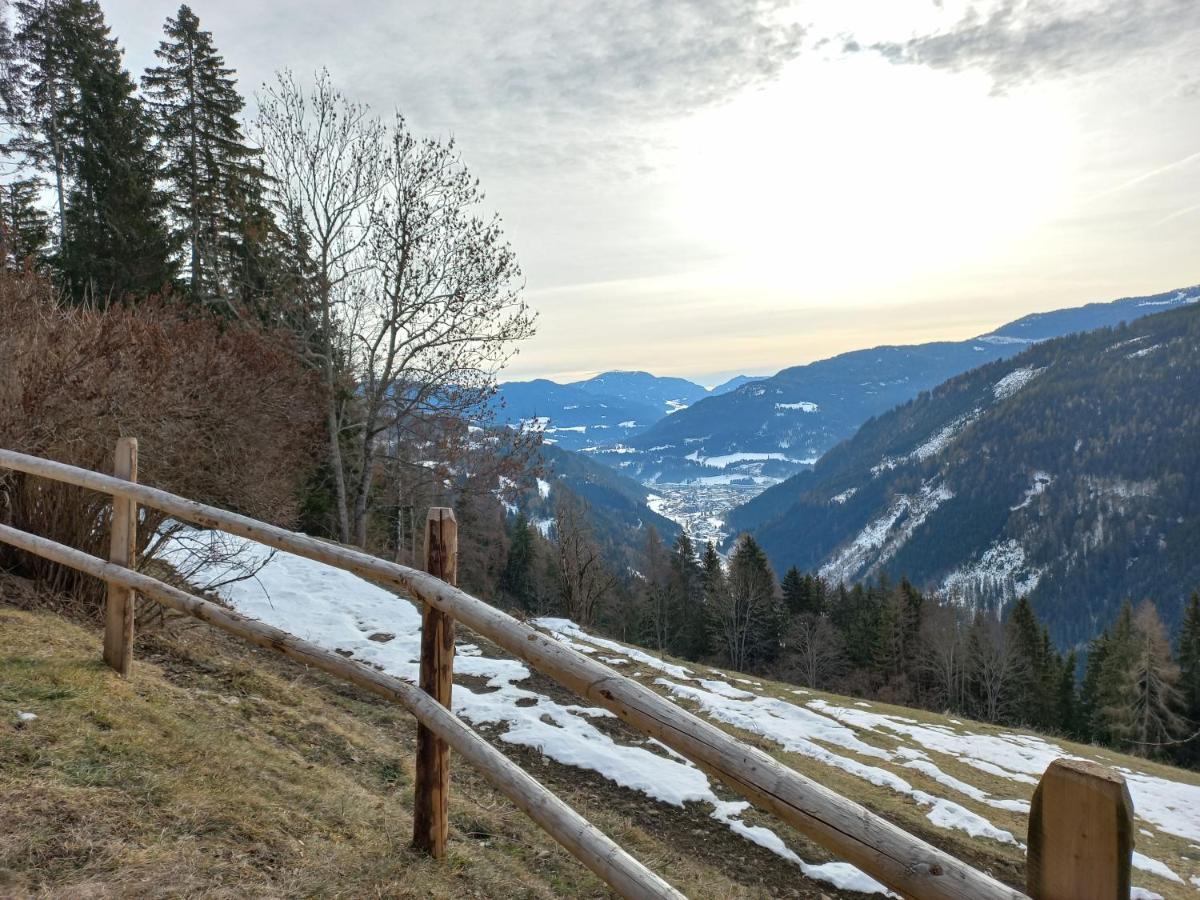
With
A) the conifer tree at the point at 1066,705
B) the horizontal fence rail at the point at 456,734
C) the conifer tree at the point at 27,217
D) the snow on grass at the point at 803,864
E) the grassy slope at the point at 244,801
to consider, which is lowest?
the conifer tree at the point at 1066,705

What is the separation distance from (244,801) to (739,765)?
272 cm

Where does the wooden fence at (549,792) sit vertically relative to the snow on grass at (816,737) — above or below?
above

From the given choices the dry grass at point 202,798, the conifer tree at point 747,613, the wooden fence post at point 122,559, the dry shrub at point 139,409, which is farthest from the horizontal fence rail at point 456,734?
the conifer tree at point 747,613

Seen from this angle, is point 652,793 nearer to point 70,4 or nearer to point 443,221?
point 443,221

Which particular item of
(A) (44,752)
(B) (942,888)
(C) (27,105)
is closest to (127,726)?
(A) (44,752)

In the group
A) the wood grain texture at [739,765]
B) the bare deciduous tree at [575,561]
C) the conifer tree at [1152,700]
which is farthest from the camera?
the conifer tree at [1152,700]

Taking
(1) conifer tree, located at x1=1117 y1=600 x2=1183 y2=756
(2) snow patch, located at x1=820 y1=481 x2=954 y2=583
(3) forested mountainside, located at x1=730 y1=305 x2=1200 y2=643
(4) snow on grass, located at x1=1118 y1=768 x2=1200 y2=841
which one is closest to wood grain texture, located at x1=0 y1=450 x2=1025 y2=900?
(4) snow on grass, located at x1=1118 y1=768 x2=1200 y2=841

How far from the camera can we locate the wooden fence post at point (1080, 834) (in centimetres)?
123

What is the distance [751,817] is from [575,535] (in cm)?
2087

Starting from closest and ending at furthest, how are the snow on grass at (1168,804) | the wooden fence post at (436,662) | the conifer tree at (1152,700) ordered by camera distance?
the wooden fence post at (436,662)
the snow on grass at (1168,804)
the conifer tree at (1152,700)

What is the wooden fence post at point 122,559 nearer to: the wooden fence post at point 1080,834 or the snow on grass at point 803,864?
the wooden fence post at point 1080,834

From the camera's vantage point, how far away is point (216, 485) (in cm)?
1245

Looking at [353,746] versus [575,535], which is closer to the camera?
[353,746]

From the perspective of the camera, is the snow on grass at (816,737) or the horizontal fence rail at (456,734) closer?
the horizontal fence rail at (456,734)
